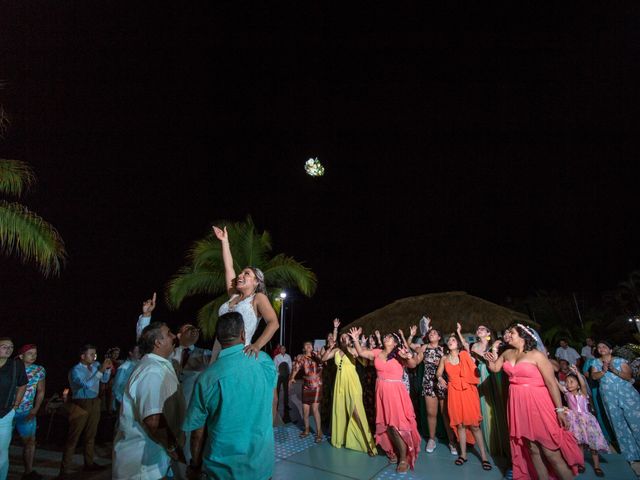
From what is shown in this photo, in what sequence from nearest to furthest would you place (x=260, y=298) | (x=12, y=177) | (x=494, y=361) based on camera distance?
1. (x=260, y=298)
2. (x=494, y=361)
3. (x=12, y=177)

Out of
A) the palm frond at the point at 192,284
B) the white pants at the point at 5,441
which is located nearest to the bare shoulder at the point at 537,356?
the white pants at the point at 5,441

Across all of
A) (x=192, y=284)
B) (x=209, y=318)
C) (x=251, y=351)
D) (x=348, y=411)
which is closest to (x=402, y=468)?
(x=348, y=411)

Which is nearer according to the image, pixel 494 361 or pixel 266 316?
pixel 266 316

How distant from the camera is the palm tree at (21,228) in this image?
7076 mm

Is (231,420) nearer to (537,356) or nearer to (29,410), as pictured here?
(537,356)

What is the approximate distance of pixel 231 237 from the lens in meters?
12.4

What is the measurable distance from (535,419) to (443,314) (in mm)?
6168

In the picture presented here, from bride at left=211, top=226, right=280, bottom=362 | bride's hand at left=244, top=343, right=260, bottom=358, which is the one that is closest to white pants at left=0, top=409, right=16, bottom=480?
bride at left=211, top=226, right=280, bottom=362

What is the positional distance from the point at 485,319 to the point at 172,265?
14894 mm

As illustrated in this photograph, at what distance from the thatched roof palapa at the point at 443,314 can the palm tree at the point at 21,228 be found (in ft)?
25.1

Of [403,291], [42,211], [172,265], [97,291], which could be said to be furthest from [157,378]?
[403,291]

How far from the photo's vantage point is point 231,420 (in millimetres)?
2076

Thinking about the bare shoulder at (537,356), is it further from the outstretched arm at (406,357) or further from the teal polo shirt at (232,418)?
the teal polo shirt at (232,418)

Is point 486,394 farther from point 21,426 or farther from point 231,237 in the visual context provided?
point 231,237
